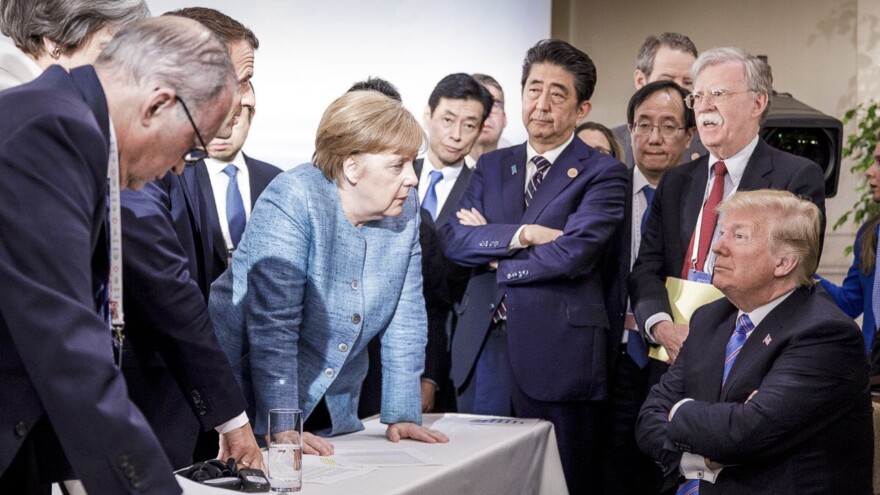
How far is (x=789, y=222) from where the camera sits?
276 cm

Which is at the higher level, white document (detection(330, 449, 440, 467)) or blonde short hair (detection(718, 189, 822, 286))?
blonde short hair (detection(718, 189, 822, 286))

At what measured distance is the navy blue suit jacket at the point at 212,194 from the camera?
2973 millimetres

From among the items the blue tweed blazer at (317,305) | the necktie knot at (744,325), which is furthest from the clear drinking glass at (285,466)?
the necktie knot at (744,325)

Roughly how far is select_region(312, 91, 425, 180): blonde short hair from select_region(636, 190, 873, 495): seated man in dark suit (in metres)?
0.88

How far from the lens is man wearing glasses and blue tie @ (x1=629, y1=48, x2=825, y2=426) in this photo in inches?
125

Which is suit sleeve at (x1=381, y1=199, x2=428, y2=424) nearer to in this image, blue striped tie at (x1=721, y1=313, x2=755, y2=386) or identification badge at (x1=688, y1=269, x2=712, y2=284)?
blue striped tie at (x1=721, y1=313, x2=755, y2=386)

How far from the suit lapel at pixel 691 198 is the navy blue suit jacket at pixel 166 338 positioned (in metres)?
1.77

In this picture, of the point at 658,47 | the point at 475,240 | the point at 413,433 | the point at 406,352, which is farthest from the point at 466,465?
the point at 658,47

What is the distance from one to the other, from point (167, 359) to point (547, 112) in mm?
1936

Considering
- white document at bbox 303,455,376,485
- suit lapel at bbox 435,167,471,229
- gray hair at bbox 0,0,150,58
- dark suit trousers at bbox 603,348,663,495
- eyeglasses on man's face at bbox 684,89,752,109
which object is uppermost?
gray hair at bbox 0,0,150,58

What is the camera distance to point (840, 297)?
4.85 metres

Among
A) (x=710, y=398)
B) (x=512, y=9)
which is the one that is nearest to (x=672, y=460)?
(x=710, y=398)

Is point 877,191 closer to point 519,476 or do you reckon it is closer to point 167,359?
point 519,476

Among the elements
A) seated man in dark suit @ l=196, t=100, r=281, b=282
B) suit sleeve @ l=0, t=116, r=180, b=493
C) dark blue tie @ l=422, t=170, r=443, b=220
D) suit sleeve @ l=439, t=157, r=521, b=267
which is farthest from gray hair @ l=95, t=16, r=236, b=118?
dark blue tie @ l=422, t=170, r=443, b=220
